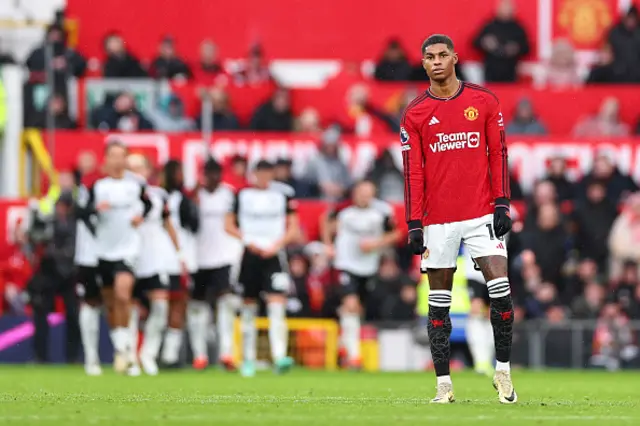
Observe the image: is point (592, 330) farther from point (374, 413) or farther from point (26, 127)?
point (374, 413)

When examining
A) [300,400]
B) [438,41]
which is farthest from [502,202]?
[300,400]

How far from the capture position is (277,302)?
1741 cm

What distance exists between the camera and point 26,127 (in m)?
22.9

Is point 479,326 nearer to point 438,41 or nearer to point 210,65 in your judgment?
point 438,41

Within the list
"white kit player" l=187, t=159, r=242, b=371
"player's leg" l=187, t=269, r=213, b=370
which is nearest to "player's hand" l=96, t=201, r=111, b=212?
"white kit player" l=187, t=159, r=242, b=371

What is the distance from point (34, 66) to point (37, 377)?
8822 millimetres

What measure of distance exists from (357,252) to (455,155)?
8.69 metres

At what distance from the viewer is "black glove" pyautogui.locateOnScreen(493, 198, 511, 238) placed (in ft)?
34.2

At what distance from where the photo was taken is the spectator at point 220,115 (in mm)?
23031

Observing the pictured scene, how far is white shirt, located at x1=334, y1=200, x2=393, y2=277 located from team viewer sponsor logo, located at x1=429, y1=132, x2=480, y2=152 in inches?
336

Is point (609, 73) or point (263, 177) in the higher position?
point (609, 73)

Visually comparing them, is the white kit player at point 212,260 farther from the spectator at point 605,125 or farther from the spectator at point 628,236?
the spectator at point 605,125

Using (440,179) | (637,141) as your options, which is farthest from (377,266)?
(440,179)

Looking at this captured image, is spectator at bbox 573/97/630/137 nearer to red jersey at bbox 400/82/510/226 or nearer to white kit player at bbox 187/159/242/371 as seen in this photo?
white kit player at bbox 187/159/242/371
